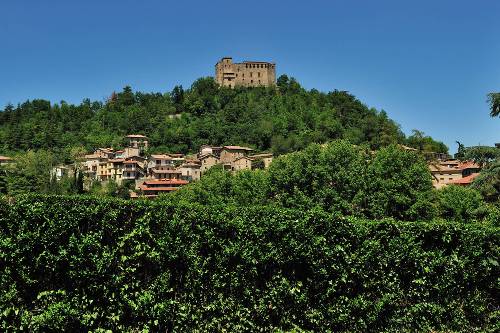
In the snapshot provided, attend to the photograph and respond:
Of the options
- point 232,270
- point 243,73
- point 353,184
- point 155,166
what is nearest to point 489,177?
point 232,270

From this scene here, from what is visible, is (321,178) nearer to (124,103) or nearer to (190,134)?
(190,134)

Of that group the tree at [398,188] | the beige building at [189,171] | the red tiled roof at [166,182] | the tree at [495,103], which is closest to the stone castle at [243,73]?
the beige building at [189,171]

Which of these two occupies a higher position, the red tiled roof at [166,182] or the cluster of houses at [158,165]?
the cluster of houses at [158,165]

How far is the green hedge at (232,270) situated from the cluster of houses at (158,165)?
7552cm

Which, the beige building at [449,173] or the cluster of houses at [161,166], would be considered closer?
the beige building at [449,173]

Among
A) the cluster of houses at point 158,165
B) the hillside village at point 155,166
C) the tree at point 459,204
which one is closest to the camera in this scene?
the tree at point 459,204

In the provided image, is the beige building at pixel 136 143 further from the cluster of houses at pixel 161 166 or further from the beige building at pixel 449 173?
the beige building at pixel 449 173

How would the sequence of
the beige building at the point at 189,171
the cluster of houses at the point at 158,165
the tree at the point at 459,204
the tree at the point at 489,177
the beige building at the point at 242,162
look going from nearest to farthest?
1. the tree at the point at 489,177
2. the tree at the point at 459,204
3. the cluster of houses at the point at 158,165
4. the beige building at the point at 189,171
5. the beige building at the point at 242,162

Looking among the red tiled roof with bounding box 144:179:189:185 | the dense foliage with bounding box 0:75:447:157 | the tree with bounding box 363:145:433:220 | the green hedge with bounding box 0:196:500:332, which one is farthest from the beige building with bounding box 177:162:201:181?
the green hedge with bounding box 0:196:500:332

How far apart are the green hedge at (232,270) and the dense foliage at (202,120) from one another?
88450 millimetres

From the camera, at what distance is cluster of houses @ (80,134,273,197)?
3665 inches

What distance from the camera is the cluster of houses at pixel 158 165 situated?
93094 mm

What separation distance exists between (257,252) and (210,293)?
5.46ft

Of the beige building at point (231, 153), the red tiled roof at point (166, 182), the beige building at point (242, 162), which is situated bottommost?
the red tiled roof at point (166, 182)
